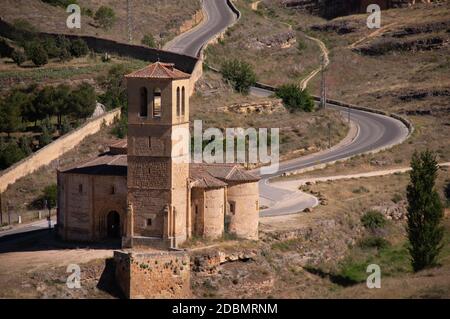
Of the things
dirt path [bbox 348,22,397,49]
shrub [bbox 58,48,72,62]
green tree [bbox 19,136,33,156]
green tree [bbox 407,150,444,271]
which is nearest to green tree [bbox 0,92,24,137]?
green tree [bbox 19,136,33,156]

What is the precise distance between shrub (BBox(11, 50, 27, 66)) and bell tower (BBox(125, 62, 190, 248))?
1339 inches

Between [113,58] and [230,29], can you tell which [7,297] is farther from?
[230,29]

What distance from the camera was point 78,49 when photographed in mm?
113625

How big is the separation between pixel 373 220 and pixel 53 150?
56.5 ft

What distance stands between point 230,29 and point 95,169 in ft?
160

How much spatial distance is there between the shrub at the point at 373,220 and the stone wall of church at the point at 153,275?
16.2 meters

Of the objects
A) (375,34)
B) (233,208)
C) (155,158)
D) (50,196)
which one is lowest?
(50,196)

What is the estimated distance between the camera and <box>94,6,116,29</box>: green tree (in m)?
123

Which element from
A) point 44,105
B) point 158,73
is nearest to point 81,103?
point 44,105

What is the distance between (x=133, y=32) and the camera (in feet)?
408

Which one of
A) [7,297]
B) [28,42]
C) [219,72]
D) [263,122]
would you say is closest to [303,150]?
[263,122]

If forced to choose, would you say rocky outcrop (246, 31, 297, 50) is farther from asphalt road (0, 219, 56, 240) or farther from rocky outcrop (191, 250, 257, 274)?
rocky outcrop (191, 250, 257, 274)

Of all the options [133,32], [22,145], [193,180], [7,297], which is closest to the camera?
[7,297]

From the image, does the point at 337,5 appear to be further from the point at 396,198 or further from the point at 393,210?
the point at 393,210
